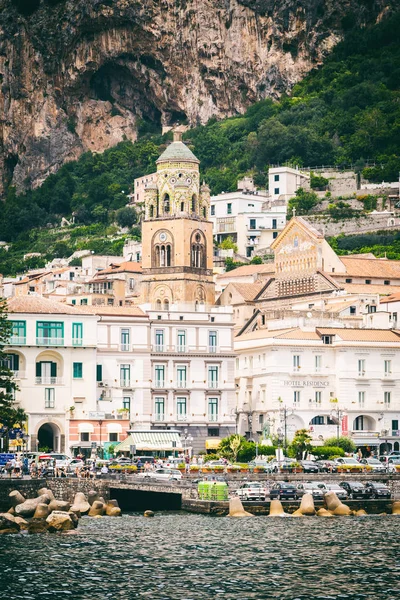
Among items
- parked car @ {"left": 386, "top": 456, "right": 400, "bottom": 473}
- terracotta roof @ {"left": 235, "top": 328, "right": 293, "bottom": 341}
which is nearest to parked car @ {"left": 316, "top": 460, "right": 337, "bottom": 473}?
parked car @ {"left": 386, "top": 456, "right": 400, "bottom": 473}

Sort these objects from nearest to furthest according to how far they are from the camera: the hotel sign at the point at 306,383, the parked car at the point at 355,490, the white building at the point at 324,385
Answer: the parked car at the point at 355,490 < the white building at the point at 324,385 < the hotel sign at the point at 306,383

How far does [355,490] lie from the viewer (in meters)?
91.6

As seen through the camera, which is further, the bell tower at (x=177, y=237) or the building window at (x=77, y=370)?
the bell tower at (x=177, y=237)

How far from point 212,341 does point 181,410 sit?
16.1 ft

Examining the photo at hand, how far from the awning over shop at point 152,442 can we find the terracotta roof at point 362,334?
17295mm

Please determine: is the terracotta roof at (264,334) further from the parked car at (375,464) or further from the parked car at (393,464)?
the parked car at (375,464)

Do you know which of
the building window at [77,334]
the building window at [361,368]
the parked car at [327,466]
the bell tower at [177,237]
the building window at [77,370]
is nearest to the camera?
the parked car at [327,466]

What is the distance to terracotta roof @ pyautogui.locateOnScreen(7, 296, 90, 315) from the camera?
4274 inches

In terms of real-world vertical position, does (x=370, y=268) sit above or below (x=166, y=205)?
below

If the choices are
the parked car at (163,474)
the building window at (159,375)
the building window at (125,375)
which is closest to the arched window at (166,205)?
the building window at (159,375)

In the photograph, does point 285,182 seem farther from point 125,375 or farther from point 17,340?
point 17,340

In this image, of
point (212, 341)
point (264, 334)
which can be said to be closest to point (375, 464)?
point (212, 341)

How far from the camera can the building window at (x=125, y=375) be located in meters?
112

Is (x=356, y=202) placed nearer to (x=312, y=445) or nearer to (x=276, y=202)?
(x=276, y=202)
